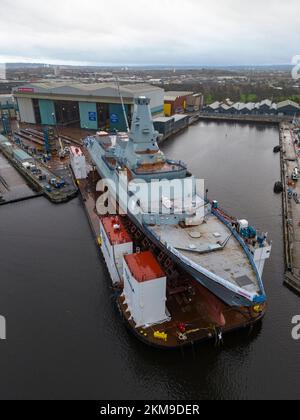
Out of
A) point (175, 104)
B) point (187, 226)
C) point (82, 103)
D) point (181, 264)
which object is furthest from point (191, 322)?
point (175, 104)

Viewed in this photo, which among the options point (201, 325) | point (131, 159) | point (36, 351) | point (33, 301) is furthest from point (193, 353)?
point (131, 159)

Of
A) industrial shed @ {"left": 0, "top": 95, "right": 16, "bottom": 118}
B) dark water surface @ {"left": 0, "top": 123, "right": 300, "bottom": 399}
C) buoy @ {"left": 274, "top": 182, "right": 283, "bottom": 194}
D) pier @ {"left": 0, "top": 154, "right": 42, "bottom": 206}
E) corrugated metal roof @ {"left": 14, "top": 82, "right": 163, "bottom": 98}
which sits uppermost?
corrugated metal roof @ {"left": 14, "top": 82, "right": 163, "bottom": 98}

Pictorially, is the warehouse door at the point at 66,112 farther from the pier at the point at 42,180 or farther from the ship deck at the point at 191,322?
the ship deck at the point at 191,322

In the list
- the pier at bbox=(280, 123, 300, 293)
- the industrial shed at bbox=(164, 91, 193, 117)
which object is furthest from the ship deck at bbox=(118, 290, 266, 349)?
the industrial shed at bbox=(164, 91, 193, 117)

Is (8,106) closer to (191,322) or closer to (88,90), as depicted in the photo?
(88,90)

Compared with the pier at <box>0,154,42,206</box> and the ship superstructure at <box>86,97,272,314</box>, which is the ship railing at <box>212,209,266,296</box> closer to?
the ship superstructure at <box>86,97,272,314</box>

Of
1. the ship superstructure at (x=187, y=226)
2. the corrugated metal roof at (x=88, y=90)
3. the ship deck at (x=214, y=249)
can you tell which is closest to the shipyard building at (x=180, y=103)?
the corrugated metal roof at (x=88, y=90)

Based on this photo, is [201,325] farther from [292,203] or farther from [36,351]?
[292,203]
